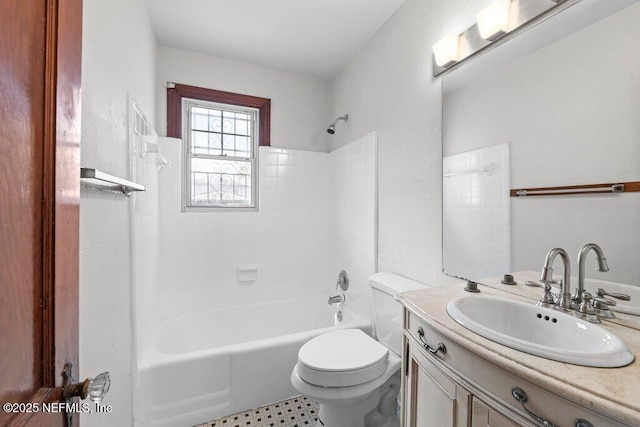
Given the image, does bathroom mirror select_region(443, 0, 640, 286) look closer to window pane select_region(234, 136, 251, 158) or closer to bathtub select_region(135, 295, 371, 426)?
bathtub select_region(135, 295, 371, 426)

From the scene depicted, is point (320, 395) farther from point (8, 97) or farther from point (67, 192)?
point (8, 97)

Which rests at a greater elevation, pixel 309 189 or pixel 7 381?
pixel 309 189

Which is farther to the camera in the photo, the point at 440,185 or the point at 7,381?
the point at 440,185

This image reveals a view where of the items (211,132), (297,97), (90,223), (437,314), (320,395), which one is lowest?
(320,395)

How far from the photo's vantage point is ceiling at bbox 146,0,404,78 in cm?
180

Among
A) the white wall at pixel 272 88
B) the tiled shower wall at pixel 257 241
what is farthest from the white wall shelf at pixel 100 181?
the white wall at pixel 272 88

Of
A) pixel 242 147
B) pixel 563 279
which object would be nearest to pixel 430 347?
pixel 563 279

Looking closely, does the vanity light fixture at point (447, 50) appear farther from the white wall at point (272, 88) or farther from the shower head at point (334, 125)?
the white wall at point (272, 88)

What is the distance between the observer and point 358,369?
1317 millimetres

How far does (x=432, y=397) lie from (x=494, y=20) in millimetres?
1545

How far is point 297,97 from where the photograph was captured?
2.74 meters

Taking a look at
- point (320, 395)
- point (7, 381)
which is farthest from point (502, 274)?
point (7, 381)

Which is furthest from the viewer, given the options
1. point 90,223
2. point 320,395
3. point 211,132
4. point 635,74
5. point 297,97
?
point 297,97

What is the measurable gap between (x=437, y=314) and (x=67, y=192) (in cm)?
102
